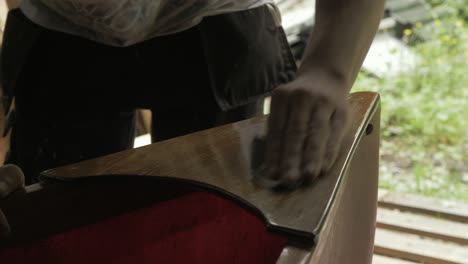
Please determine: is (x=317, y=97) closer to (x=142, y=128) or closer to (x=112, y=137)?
(x=112, y=137)

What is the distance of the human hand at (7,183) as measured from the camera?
701mm

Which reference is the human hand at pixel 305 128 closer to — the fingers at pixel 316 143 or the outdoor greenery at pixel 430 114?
the fingers at pixel 316 143

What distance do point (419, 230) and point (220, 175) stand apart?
1.46m

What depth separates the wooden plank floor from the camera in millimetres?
1843

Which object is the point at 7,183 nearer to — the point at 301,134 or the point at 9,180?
the point at 9,180

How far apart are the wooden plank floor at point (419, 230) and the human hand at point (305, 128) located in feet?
3.99

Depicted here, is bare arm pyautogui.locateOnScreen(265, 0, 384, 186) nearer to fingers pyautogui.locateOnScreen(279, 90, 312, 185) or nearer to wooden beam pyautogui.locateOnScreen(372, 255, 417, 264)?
fingers pyautogui.locateOnScreen(279, 90, 312, 185)

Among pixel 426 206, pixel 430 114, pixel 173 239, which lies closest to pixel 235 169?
pixel 173 239

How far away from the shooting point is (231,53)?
3.29 ft

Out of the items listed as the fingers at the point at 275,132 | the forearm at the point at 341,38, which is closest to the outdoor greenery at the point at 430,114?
the forearm at the point at 341,38

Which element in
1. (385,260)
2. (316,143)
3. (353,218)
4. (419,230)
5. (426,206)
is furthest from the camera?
(426,206)

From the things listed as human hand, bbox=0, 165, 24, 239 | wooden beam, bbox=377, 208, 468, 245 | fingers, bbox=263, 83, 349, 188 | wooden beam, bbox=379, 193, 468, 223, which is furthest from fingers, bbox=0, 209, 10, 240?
wooden beam, bbox=379, 193, 468, 223

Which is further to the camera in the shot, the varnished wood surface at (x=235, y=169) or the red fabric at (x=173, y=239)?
the red fabric at (x=173, y=239)

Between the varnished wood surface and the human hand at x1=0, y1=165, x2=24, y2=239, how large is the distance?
44mm
